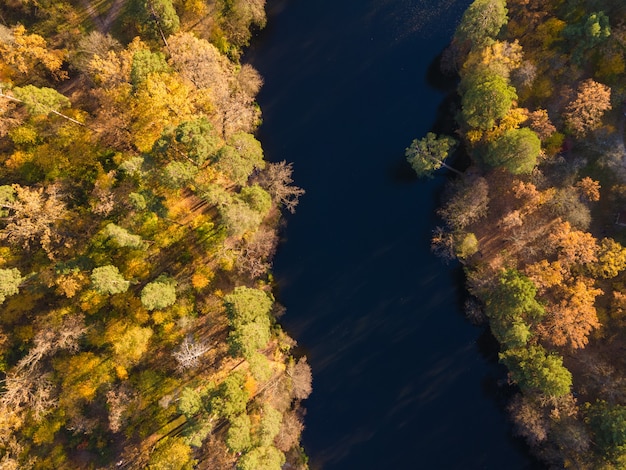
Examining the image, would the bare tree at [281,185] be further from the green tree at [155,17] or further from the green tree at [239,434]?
the green tree at [239,434]

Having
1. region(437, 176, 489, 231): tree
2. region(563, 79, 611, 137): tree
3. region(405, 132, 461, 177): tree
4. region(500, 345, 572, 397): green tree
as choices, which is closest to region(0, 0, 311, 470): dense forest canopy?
region(405, 132, 461, 177): tree

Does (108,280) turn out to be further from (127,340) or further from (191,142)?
(191,142)

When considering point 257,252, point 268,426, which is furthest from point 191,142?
point 268,426

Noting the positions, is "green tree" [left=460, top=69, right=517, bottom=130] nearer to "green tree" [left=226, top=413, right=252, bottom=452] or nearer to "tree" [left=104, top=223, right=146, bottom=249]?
"tree" [left=104, top=223, right=146, bottom=249]

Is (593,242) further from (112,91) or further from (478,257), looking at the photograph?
(112,91)

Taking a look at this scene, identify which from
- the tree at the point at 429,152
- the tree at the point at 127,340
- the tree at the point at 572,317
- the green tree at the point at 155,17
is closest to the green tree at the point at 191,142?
the green tree at the point at 155,17
